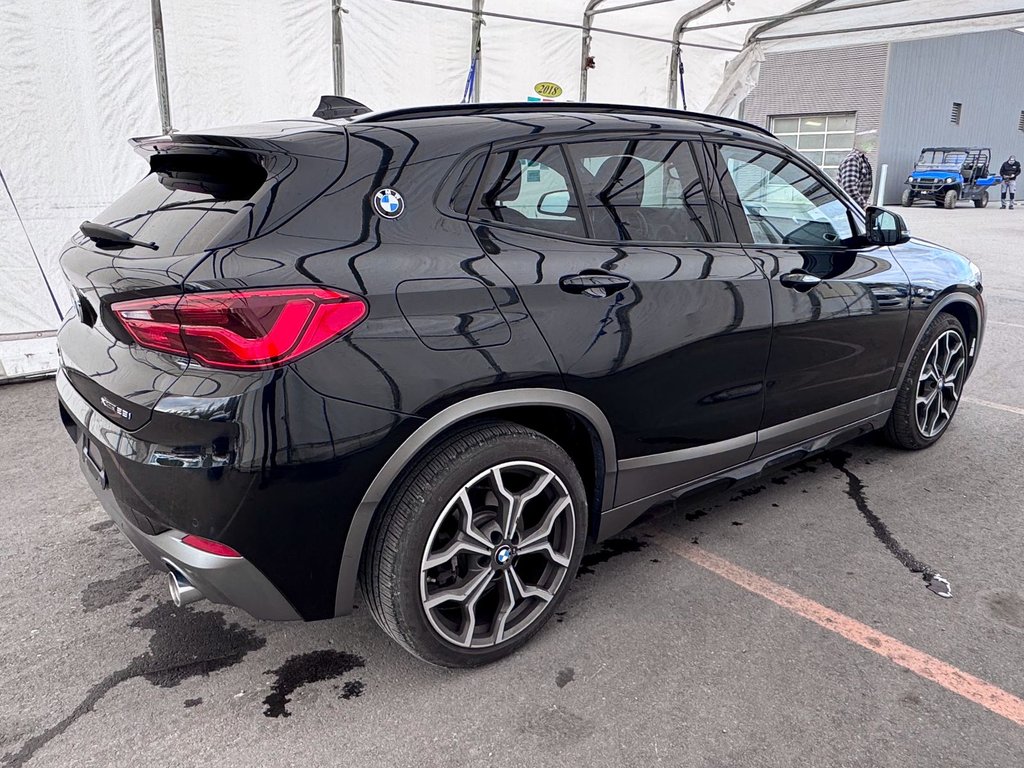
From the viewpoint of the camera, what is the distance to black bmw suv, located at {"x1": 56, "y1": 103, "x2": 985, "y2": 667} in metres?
1.94

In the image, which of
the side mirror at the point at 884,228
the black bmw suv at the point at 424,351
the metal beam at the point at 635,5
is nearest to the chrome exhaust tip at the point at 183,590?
the black bmw suv at the point at 424,351

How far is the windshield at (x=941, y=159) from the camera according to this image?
2915cm

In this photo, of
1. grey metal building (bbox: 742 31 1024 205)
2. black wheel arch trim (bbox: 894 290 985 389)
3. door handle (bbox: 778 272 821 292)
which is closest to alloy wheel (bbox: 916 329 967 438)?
black wheel arch trim (bbox: 894 290 985 389)

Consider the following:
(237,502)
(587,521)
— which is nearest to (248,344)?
(237,502)

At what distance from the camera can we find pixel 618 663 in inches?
96.9

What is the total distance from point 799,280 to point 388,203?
1.81m

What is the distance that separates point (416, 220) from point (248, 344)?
61 centimetres

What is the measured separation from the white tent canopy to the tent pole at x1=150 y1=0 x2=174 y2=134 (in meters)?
0.01

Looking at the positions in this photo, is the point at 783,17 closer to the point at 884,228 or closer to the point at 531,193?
the point at 884,228

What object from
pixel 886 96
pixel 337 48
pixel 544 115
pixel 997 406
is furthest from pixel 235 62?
pixel 886 96

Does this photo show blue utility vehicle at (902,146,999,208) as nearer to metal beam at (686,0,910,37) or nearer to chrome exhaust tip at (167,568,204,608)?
metal beam at (686,0,910,37)

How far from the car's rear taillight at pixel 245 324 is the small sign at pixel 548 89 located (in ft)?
21.1

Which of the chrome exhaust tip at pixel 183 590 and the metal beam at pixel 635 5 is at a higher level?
the metal beam at pixel 635 5

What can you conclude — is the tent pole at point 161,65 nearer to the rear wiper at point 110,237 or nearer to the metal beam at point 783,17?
the rear wiper at point 110,237
